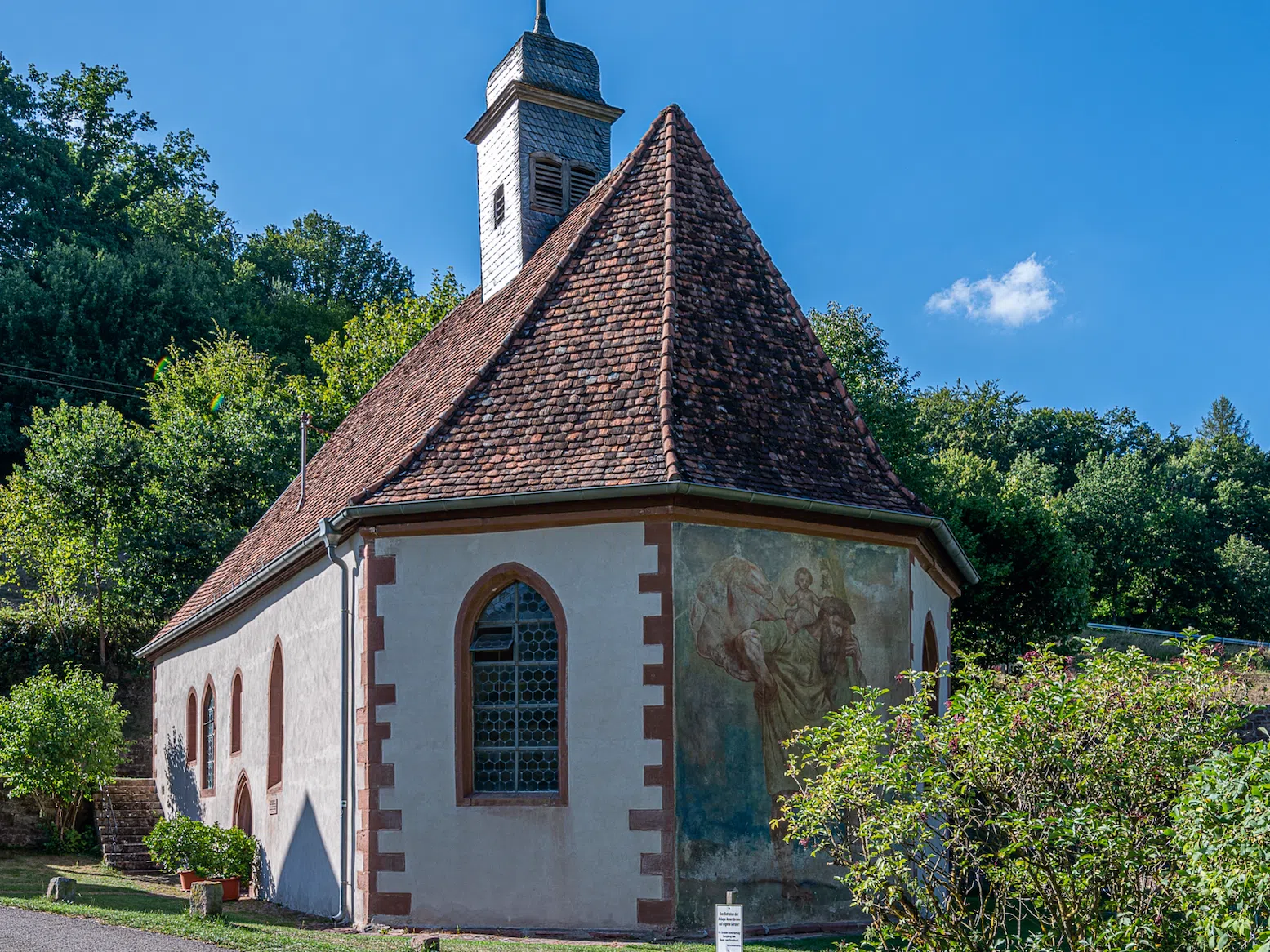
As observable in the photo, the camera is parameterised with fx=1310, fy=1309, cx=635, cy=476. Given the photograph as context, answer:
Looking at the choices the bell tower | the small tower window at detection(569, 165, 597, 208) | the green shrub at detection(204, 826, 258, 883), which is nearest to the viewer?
the green shrub at detection(204, 826, 258, 883)

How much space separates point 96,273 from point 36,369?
14.3 feet

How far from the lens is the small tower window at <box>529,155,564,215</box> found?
872 inches

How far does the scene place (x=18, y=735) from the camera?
73.9 ft

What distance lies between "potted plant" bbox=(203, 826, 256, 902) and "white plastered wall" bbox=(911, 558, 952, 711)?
9518 mm

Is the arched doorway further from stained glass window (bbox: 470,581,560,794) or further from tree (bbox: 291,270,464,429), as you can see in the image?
tree (bbox: 291,270,464,429)

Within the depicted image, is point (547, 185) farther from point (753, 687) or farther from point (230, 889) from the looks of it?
point (230, 889)

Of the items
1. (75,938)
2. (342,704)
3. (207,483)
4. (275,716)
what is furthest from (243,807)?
(207,483)

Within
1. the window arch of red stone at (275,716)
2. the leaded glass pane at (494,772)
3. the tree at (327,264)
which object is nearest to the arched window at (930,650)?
the leaded glass pane at (494,772)

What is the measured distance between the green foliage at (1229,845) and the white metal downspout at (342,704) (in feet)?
32.8

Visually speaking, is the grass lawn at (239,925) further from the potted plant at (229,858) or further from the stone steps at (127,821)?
the stone steps at (127,821)

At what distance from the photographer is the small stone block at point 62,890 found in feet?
49.6

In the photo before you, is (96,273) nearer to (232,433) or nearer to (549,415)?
(232,433)

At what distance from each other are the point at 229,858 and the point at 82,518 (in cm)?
1496

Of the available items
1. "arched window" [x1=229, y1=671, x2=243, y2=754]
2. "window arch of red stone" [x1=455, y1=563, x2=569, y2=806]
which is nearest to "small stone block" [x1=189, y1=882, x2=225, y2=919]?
"window arch of red stone" [x1=455, y1=563, x2=569, y2=806]
